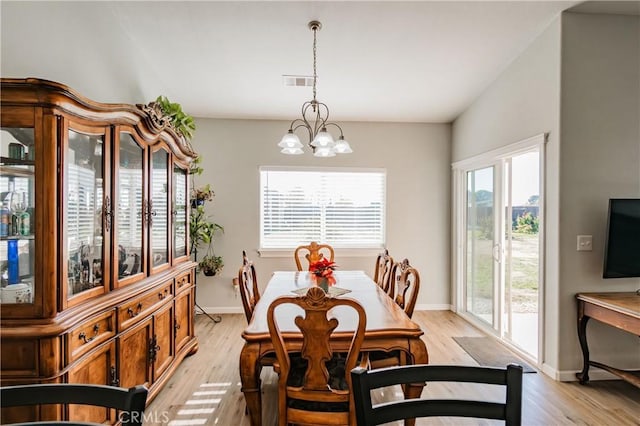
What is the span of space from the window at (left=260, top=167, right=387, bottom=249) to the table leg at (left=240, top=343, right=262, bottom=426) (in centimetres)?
298

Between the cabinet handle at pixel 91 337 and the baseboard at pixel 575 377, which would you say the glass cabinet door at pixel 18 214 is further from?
the baseboard at pixel 575 377

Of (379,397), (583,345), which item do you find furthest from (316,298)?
(583,345)

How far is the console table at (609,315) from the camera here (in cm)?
242

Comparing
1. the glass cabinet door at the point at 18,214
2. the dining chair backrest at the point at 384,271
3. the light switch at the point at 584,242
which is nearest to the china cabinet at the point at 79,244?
the glass cabinet door at the point at 18,214

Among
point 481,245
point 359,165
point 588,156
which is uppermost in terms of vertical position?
point 359,165

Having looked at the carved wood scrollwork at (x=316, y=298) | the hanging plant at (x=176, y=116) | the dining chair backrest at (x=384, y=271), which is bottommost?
the dining chair backrest at (x=384, y=271)

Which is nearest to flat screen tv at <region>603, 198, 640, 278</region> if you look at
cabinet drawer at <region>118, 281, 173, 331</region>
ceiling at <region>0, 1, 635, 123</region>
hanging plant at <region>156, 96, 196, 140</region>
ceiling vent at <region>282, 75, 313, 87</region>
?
ceiling at <region>0, 1, 635, 123</region>

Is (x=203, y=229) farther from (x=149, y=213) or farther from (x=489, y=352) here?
(x=489, y=352)

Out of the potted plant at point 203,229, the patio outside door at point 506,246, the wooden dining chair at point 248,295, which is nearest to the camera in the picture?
the wooden dining chair at point 248,295

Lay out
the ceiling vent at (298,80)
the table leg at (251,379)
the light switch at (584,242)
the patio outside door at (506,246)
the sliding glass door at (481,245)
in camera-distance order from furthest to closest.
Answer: the sliding glass door at (481,245)
the ceiling vent at (298,80)
the patio outside door at (506,246)
the light switch at (584,242)
the table leg at (251,379)

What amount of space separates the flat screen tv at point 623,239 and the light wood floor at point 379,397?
0.98 meters

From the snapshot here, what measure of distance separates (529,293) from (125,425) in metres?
3.91

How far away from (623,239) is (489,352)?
1.63 meters

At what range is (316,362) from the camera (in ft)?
5.40
